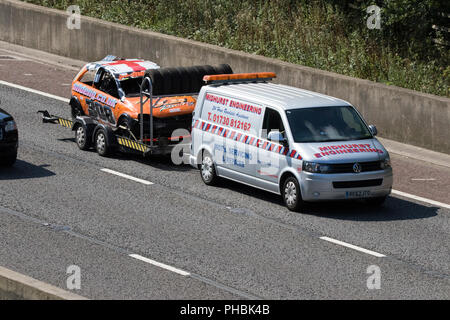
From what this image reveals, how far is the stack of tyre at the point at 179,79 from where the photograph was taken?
63.4ft

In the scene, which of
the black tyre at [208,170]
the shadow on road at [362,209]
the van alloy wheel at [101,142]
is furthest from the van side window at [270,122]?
the van alloy wheel at [101,142]

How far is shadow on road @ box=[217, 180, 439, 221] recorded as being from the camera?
16688 millimetres

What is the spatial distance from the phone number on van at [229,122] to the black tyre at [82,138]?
10.0 ft

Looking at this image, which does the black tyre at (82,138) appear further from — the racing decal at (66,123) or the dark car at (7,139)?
the dark car at (7,139)

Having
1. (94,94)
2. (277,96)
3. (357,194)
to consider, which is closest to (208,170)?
(277,96)

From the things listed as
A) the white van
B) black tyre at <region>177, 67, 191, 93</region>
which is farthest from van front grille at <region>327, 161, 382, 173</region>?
black tyre at <region>177, 67, 191, 93</region>

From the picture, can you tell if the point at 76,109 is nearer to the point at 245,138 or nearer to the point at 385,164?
the point at 245,138

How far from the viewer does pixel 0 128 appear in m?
18.5

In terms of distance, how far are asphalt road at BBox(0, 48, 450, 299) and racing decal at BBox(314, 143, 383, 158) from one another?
1.03 meters

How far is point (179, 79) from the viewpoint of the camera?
1966 centimetres

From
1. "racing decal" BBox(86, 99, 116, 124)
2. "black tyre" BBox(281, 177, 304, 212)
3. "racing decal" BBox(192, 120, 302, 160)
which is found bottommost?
"black tyre" BBox(281, 177, 304, 212)

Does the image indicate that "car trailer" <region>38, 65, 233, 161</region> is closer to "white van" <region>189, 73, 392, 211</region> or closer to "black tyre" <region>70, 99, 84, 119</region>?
"black tyre" <region>70, 99, 84, 119</region>

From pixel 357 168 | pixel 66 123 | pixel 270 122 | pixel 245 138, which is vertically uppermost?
pixel 270 122

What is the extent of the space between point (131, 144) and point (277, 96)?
10.4ft
